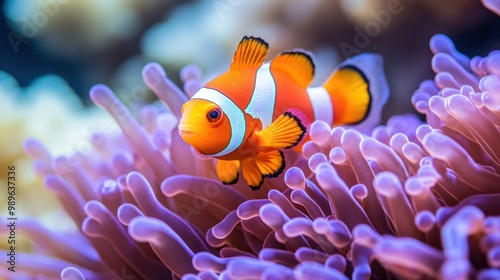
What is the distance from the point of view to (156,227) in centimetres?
101

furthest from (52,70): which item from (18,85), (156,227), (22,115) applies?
(156,227)

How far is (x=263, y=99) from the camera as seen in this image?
4.23ft

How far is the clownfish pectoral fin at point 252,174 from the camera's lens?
1246 millimetres

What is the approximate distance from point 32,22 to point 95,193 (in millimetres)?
1355

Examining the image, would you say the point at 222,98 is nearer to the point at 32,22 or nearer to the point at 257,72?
the point at 257,72

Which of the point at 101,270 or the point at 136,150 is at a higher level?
the point at 136,150

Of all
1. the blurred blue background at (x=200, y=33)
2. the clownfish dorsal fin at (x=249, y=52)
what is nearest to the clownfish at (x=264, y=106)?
the clownfish dorsal fin at (x=249, y=52)

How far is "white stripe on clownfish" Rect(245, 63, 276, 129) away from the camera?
1268 mm

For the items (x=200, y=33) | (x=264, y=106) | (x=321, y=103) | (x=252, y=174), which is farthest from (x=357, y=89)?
(x=200, y=33)

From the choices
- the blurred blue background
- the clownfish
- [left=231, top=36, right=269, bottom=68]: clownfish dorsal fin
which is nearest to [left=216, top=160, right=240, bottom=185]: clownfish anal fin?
the clownfish

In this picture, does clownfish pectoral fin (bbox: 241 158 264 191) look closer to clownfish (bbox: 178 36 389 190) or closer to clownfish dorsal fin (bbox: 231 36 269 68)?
clownfish (bbox: 178 36 389 190)

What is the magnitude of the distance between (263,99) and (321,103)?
0.82 feet

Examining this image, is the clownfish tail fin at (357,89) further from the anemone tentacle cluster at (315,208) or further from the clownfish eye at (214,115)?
the clownfish eye at (214,115)

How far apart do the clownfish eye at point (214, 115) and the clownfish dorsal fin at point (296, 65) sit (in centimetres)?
29
